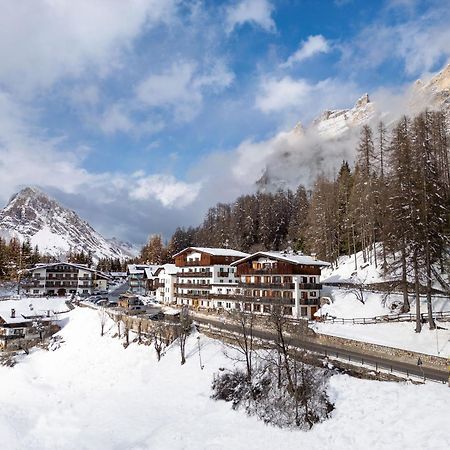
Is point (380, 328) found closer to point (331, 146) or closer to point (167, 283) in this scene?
point (167, 283)

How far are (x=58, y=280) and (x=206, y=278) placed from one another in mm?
58908

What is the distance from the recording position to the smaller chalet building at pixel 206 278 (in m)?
72.4

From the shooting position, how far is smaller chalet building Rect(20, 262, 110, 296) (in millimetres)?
109875

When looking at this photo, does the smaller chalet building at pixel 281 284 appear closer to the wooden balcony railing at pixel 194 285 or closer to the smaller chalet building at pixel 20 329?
the wooden balcony railing at pixel 194 285

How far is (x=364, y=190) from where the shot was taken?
206ft

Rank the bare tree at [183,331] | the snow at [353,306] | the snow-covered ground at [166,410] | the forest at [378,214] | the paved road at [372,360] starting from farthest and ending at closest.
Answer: the snow at [353,306]
the bare tree at [183,331]
the forest at [378,214]
the paved road at [372,360]
the snow-covered ground at [166,410]

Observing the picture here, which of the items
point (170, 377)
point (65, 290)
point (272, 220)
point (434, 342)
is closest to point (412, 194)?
point (434, 342)

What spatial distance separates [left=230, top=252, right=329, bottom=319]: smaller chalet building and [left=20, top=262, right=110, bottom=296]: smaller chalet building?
65.3 meters

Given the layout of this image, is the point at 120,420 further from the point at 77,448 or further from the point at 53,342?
the point at 53,342

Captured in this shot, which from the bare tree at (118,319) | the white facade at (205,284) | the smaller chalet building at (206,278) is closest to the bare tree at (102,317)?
the bare tree at (118,319)

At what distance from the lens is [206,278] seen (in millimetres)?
76625

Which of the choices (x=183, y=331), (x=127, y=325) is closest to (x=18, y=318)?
(x=127, y=325)

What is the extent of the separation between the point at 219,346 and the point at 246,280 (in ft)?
72.8

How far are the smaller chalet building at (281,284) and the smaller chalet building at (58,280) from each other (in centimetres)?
6534
